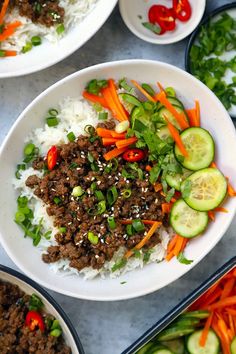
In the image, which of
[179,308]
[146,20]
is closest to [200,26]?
[146,20]

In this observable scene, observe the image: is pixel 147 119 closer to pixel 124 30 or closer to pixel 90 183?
pixel 90 183

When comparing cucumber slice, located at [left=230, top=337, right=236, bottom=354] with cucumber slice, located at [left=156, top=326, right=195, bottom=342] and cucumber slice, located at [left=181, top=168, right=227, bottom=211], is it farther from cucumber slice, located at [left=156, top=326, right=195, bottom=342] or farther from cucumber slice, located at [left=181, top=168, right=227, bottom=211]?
cucumber slice, located at [left=181, top=168, right=227, bottom=211]

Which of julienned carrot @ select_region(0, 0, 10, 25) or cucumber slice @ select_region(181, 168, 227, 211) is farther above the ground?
julienned carrot @ select_region(0, 0, 10, 25)

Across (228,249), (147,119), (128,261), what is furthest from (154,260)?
(147,119)

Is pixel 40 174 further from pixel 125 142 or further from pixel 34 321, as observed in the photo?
pixel 34 321

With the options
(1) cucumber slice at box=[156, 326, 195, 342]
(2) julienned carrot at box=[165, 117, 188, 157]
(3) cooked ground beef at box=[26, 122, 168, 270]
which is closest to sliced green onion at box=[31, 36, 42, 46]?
(3) cooked ground beef at box=[26, 122, 168, 270]

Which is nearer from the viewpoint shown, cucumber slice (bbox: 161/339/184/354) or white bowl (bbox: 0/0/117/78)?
white bowl (bbox: 0/0/117/78)

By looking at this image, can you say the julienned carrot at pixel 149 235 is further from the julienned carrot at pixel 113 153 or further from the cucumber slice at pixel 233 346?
the cucumber slice at pixel 233 346
